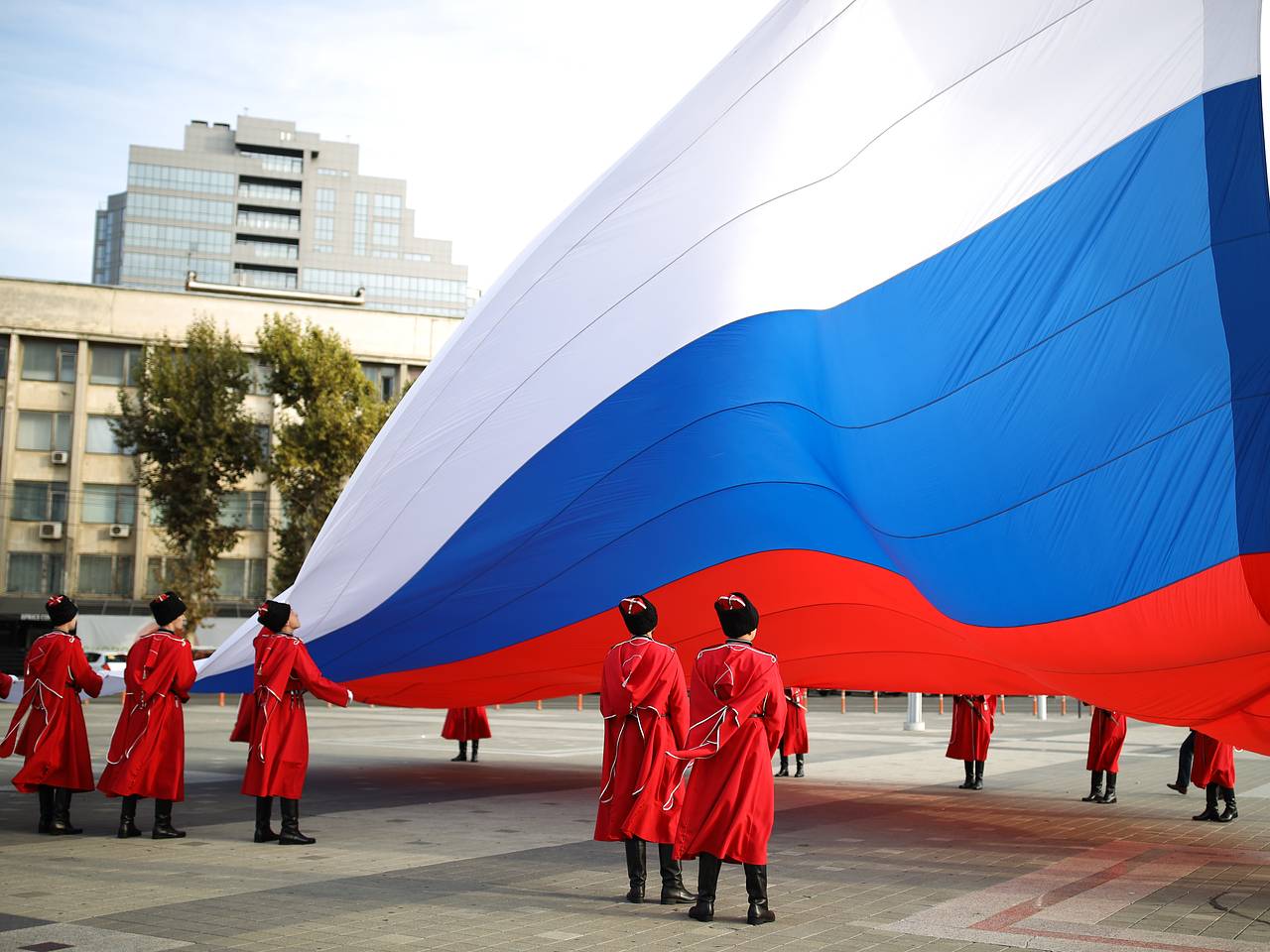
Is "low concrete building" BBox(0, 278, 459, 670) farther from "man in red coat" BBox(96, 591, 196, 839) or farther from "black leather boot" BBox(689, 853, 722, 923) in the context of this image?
"black leather boot" BBox(689, 853, 722, 923)

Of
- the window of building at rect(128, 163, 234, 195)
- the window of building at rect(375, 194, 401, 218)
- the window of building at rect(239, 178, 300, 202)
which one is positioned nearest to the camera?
the window of building at rect(128, 163, 234, 195)

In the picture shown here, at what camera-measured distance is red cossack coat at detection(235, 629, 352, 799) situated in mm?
8953

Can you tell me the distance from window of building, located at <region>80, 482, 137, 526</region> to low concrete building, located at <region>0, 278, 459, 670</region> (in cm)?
4

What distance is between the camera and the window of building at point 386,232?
10494 centimetres

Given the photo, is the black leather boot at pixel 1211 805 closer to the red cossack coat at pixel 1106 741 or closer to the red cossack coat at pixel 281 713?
the red cossack coat at pixel 1106 741

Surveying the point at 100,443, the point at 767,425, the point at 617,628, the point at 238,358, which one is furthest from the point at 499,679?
the point at 100,443

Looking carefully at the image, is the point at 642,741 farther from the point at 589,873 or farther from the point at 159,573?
the point at 159,573

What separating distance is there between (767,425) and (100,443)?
4189cm

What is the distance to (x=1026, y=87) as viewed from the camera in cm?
835

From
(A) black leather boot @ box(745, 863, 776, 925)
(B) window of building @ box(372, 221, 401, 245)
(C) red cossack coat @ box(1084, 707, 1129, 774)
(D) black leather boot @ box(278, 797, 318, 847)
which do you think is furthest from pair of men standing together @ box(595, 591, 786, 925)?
(B) window of building @ box(372, 221, 401, 245)

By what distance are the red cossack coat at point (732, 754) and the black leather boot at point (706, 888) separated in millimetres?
67

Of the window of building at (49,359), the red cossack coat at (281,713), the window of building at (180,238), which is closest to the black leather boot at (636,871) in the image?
the red cossack coat at (281,713)

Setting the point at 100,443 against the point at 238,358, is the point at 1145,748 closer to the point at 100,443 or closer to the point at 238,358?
the point at 238,358

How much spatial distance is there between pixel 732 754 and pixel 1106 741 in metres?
6.58
